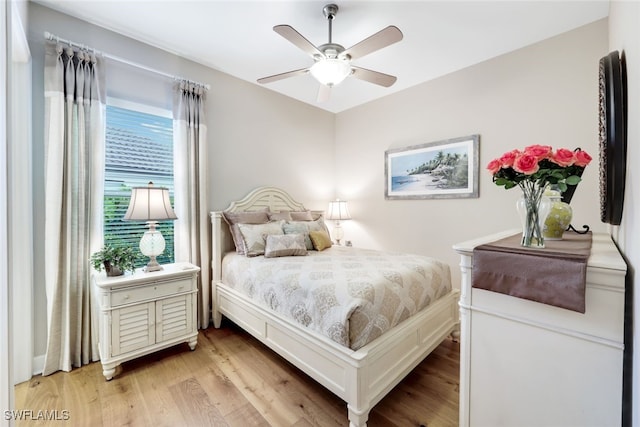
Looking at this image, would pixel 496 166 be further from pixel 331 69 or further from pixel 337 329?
pixel 331 69

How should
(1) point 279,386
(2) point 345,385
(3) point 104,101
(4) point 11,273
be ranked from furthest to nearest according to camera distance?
(3) point 104,101, (1) point 279,386, (2) point 345,385, (4) point 11,273

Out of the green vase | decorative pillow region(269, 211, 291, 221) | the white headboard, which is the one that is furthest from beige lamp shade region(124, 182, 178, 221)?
the green vase

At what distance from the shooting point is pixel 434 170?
10.7 ft

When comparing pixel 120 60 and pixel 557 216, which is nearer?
pixel 557 216

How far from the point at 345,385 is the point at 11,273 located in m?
1.75

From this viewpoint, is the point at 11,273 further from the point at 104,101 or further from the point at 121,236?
the point at 104,101

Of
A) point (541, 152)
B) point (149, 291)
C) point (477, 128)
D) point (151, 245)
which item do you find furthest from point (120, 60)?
point (477, 128)

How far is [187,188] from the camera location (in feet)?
9.00

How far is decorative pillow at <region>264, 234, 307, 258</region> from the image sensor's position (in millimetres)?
2615

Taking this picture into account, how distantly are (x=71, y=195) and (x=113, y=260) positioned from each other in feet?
1.94

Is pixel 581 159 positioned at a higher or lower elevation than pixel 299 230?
higher

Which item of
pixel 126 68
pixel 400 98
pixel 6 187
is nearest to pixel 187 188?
pixel 126 68

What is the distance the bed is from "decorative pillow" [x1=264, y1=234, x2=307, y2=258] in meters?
0.07

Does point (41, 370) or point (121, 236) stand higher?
point (121, 236)
